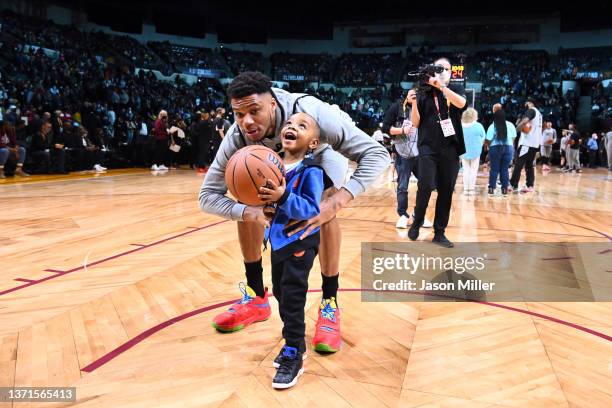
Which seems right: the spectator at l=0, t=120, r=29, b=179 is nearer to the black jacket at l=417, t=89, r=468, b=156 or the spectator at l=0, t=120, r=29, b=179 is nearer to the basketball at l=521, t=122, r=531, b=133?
the black jacket at l=417, t=89, r=468, b=156

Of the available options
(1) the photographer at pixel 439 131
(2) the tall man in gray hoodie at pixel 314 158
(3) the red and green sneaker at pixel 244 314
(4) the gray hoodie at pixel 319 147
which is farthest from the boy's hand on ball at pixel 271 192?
(1) the photographer at pixel 439 131

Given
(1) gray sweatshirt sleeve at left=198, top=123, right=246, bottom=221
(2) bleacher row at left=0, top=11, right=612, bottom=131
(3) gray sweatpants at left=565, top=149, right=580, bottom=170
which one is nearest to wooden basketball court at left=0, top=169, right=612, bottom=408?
(1) gray sweatshirt sleeve at left=198, top=123, right=246, bottom=221

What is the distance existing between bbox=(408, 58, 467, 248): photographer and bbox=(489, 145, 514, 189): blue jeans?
162 inches

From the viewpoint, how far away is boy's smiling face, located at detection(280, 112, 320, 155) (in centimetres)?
189

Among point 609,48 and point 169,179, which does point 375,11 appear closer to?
point 609,48

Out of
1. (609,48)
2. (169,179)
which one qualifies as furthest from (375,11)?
(169,179)

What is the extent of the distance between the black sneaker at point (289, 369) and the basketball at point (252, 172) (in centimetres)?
64

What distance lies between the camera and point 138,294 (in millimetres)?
2914

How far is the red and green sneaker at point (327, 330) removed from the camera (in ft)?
7.04

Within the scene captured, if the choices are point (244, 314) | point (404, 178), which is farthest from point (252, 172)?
point (404, 178)

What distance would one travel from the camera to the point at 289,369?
1884 millimetres

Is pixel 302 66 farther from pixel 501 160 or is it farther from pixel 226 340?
pixel 226 340

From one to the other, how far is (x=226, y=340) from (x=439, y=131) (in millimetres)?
2553

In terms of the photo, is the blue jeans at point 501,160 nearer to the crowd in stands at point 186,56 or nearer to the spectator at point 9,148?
the spectator at point 9,148
